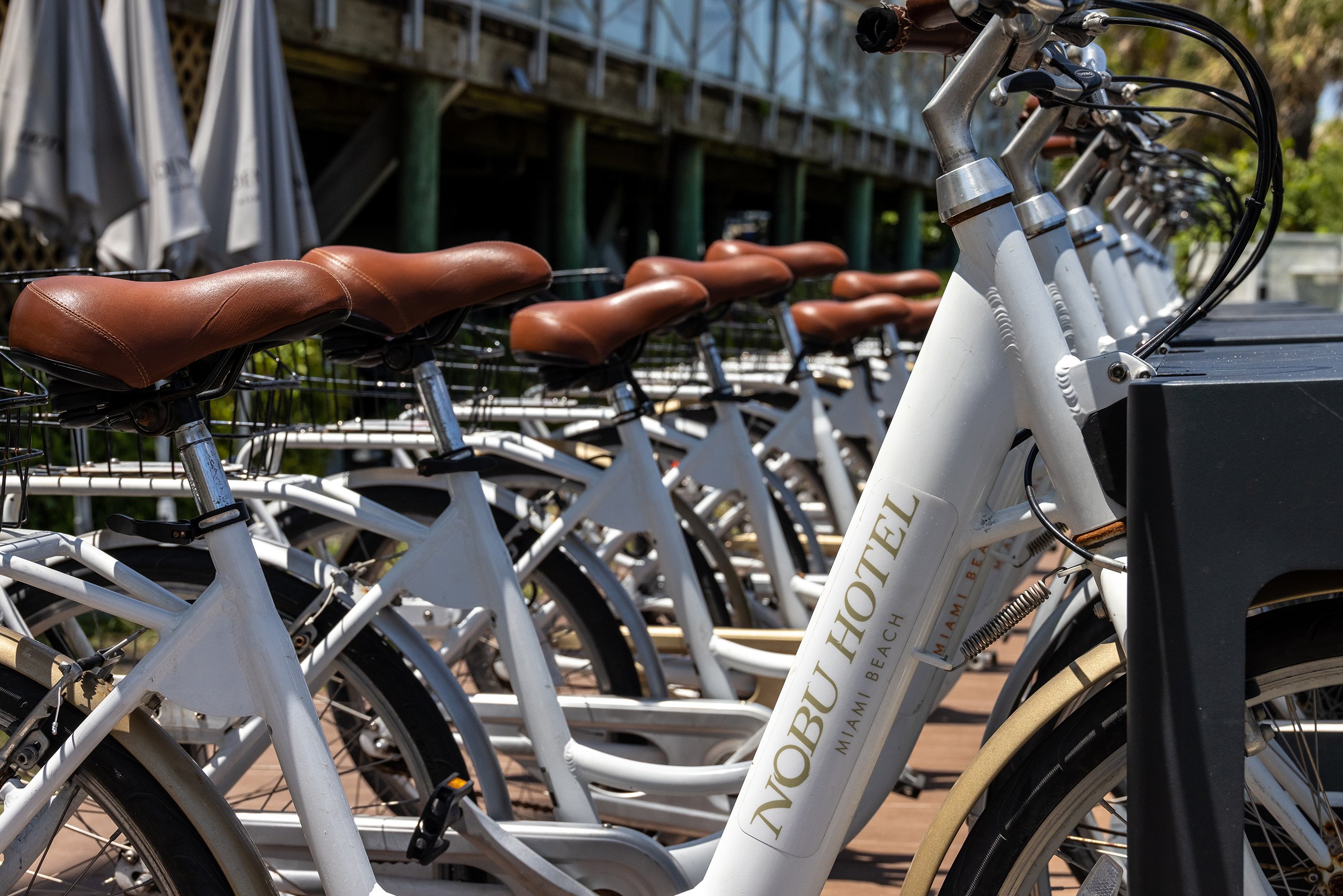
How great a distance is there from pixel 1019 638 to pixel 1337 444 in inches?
129

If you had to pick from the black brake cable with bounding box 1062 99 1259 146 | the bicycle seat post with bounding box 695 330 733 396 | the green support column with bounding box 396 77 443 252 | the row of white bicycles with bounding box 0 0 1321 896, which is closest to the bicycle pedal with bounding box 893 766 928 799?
the row of white bicycles with bounding box 0 0 1321 896

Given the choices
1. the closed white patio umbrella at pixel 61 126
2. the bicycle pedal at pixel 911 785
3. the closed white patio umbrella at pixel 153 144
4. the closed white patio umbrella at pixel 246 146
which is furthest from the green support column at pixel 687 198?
the bicycle pedal at pixel 911 785

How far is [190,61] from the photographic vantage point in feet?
22.3

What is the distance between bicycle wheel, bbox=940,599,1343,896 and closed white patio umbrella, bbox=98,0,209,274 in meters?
4.15

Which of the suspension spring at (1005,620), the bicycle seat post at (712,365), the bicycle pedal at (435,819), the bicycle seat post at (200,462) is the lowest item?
the bicycle pedal at (435,819)

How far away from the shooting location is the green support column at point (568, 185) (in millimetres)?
10305

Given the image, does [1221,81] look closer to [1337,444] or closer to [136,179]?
[136,179]

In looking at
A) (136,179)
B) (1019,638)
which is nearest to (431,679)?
(1019,638)

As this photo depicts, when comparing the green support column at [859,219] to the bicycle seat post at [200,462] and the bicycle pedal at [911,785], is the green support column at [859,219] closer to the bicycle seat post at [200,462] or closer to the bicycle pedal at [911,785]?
the bicycle pedal at [911,785]

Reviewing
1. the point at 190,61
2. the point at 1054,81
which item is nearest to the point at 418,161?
the point at 190,61

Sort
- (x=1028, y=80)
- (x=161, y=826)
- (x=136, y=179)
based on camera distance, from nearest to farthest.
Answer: (x=1028, y=80) < (x=161, y=826) < (x=136, y=179)

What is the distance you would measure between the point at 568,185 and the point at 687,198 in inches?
82.3

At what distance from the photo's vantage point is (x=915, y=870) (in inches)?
50.3

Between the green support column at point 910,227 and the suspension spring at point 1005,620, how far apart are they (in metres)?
16.8
